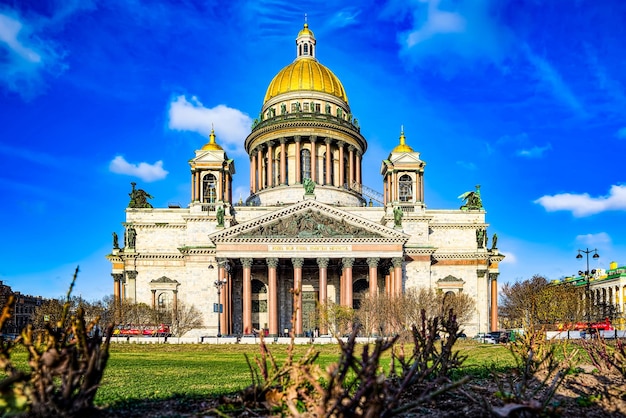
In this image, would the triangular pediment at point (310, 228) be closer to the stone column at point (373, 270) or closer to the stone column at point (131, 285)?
the stone column at point (373, 270)

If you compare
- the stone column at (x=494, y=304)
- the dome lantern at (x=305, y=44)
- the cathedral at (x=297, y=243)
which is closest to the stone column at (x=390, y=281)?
the cathedral at (x=297, y=243)

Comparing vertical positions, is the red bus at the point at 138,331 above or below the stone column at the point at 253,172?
below

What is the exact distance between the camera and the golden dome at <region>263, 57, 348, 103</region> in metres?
67.8

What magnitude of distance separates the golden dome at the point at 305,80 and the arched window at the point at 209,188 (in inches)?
693

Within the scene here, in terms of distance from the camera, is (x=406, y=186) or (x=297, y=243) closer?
(x=297, y=243)

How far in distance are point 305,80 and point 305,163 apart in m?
11.0

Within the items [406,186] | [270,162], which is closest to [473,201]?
[406,186]

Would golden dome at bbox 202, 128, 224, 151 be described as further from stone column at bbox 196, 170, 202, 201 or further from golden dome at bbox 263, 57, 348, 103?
golden dome at bbox 263, 57, 348, 103

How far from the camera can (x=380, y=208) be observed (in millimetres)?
58156

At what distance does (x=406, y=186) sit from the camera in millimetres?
58031

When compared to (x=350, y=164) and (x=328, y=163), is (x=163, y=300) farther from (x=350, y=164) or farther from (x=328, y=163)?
(x=350, y=164)

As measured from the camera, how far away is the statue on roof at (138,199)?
57656mm

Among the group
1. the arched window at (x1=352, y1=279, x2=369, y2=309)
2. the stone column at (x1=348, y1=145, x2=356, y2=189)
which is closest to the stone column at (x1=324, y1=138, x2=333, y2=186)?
the stone column at (x1=348, y1=145, x2=356, y2=189)

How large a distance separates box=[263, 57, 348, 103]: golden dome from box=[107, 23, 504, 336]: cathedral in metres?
4.19
